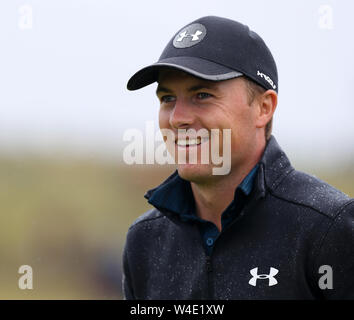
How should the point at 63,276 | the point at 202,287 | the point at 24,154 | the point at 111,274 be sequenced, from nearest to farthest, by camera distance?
the point at 202,287 → the point at 111,274 → the point at 63,276 → the point at 24,154

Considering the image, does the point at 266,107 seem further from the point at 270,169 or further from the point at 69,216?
the point at 69,216

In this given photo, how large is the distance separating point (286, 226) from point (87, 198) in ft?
37.1

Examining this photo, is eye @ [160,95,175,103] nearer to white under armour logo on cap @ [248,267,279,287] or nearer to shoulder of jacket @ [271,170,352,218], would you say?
shoulder of jacket @ [271,170,352,218]

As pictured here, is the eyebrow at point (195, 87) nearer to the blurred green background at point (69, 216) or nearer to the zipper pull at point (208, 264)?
the zipper pull at point (208, 264)

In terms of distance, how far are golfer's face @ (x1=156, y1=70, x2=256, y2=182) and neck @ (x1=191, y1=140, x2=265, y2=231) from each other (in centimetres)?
5

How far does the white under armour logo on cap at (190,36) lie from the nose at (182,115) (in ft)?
0.85

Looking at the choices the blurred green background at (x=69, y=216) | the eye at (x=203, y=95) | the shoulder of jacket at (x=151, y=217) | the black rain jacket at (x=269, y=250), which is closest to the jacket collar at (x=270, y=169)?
the black rain jacket at (x=269, y=250)

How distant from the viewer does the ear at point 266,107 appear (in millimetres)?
2723

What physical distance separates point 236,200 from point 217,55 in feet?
1.94

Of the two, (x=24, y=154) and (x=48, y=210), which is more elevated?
(x=24, y=154)

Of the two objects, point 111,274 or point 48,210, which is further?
point 48,210
